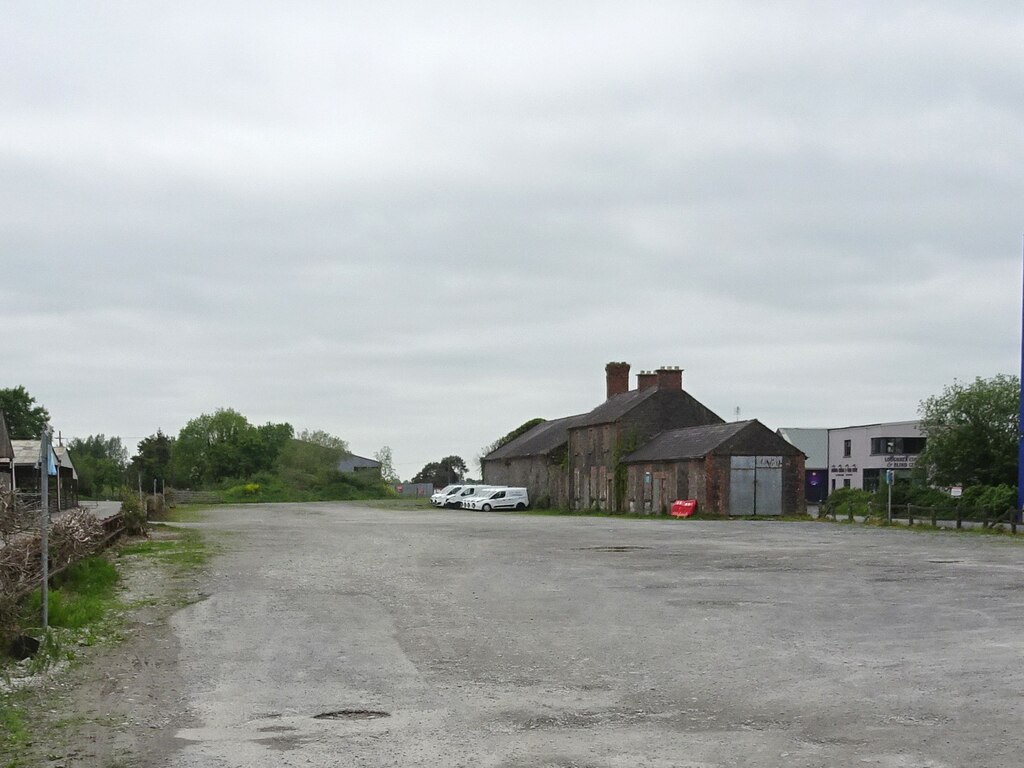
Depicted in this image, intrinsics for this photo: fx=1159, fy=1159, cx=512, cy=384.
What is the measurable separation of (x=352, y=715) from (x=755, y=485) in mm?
49947

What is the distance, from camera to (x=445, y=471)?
133500 mm

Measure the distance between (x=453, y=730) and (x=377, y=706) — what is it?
3.77 feet

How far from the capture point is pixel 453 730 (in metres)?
8.57

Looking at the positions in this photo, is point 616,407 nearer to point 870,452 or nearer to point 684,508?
point 684,508

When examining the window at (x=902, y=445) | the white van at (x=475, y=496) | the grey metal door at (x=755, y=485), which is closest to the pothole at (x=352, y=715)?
the grey metal door at (x=755, y=485)

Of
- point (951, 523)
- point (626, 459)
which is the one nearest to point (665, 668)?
point (951, 523)

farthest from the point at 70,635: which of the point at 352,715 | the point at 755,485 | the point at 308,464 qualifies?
the point at 308,464

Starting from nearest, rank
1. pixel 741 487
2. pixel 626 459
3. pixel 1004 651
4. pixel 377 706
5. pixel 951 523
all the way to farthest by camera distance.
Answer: pixel 377 706 < pixel 1004 651 < pixel 951 523 < pixel 741 487 < pixel 626 459

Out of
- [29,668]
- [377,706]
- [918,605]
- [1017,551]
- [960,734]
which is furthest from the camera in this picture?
[1017,551]

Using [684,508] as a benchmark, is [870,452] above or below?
above

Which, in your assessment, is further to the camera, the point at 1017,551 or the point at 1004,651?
the point at 1017,551

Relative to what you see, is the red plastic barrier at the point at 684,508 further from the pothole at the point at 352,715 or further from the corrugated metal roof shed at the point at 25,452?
the pothole at the point at 352,715

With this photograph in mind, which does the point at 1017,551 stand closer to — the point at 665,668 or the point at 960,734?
the point at 665,668

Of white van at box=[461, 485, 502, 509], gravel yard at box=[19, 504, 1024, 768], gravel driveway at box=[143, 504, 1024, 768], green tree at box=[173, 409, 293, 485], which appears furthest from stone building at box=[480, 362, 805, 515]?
green tree at box=[173, 409, 293, 485]
